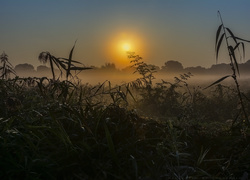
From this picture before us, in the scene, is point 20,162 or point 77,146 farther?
point 77,146

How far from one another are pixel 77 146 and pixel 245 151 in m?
1.58

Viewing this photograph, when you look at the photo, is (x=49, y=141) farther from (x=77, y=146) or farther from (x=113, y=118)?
(x=113, y=118)

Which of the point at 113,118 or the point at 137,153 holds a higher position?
the point at 113,118

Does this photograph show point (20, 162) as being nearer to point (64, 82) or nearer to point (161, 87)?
→ point (64, 82)

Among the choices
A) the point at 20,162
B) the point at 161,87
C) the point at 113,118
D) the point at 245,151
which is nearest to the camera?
the point at 20,162

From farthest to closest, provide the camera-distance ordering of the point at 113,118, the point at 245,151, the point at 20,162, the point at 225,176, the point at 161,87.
Answer: the point at 161,87
the point at 113,118
the point at 245,151
the point at 225,176
the point at 20,162

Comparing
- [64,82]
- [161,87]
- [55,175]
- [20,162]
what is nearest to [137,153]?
[55,175]

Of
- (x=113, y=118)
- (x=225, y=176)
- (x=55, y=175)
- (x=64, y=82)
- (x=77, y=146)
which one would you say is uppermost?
(x=64, y=82)

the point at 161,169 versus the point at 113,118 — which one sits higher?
the point at 113,118

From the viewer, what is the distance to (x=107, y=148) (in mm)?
2670

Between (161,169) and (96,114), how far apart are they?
43.1 inches

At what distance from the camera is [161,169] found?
8.05 feet

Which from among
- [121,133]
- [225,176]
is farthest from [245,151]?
[121,133]

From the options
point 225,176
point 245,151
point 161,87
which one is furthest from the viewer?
point 161,87
